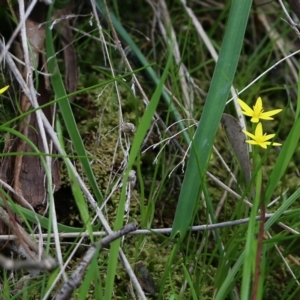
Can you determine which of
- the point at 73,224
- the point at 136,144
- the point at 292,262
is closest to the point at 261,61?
the point at 292,262

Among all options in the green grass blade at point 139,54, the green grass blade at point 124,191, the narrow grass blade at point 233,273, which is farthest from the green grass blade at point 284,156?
the green grass blade at point 139,54

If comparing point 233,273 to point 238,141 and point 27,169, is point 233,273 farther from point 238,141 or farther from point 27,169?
point 27,169

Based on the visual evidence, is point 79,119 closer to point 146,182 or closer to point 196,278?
point 146,182

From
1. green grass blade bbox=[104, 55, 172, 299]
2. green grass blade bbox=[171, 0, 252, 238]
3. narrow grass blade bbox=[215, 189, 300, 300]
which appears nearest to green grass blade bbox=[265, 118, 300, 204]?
narrow grass blade bbox=[215, 189, 300, 300]

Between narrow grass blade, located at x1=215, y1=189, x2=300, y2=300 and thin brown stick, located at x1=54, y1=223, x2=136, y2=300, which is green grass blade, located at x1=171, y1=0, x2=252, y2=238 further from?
thin brown stick, located at x1=54, y1=223, x2=136, y2=300

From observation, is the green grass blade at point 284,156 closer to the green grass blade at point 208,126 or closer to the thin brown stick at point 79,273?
the green grass blade at point 208,126

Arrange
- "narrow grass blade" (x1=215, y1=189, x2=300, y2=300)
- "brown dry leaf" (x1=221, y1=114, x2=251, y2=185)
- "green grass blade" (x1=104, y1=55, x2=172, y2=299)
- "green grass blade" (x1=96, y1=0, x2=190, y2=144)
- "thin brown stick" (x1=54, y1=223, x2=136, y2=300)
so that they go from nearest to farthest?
"thin brown stick" (x1=54, y1=223, x2=136, y2=300)
"green grass blade" (x1=104, y1=55, x2=172, y2=299)
"narrow grass blade" (x1=215, y1=189, x2=300, y2=300)
"brown dry leaf" (x1=221, y1=114, x2=251, y2=185)
"green grass blade" (x1=96, y1=0, x2=190, y2=144)

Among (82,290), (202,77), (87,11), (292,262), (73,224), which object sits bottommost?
(292,262)
